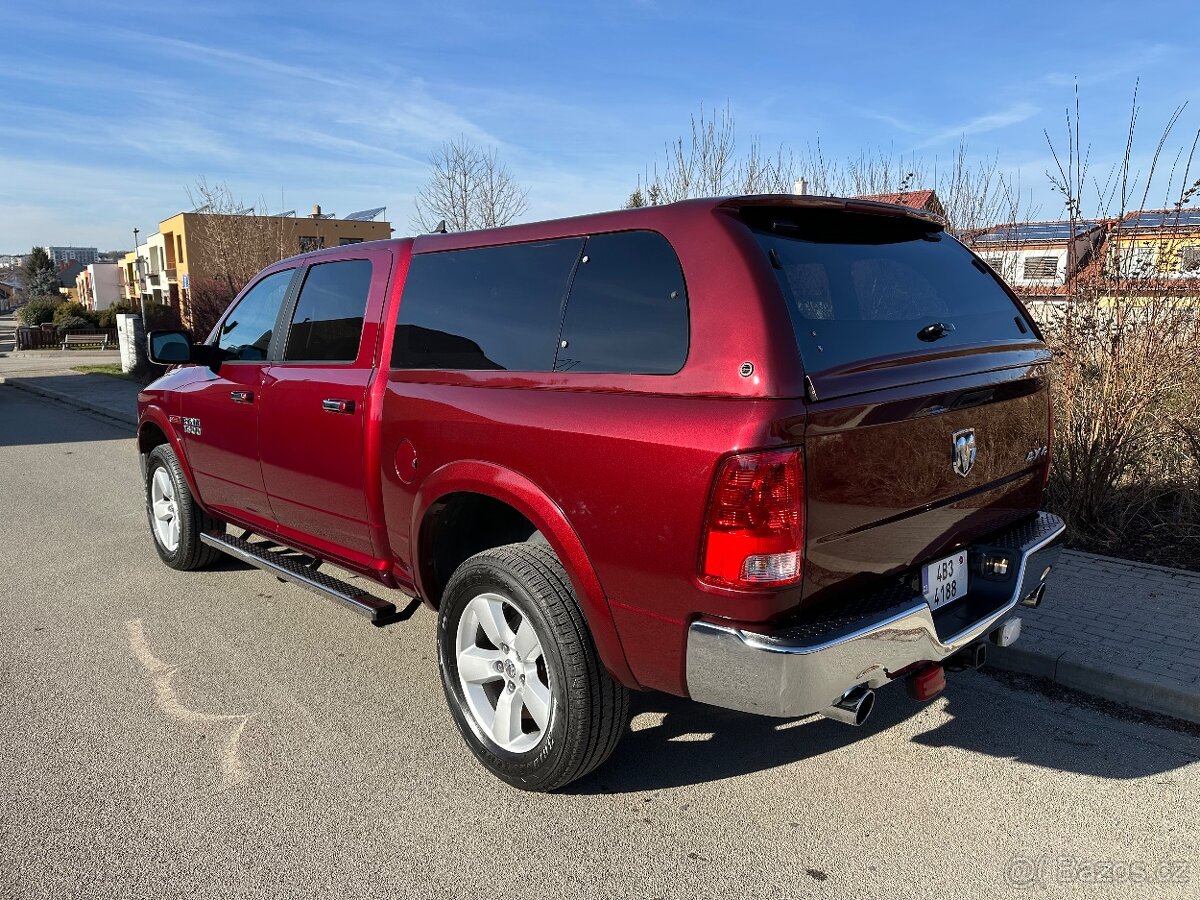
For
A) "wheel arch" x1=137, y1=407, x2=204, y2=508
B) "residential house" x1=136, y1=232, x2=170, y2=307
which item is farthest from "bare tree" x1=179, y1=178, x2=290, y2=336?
"residential house" x1=136, y1=232, x2=170, y2=307

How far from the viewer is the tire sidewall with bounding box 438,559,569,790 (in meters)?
2.83

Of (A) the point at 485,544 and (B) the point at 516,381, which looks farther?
(A) the point at 485,544

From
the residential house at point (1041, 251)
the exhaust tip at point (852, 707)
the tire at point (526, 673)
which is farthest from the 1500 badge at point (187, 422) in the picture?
the residential house at point (1041, 251)

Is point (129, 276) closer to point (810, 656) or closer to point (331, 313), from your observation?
point (331, 313)

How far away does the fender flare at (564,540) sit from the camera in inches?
106

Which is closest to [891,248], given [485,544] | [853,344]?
[853,344]

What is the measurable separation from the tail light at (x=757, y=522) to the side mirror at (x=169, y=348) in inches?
140

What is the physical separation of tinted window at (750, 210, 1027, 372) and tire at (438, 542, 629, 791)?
3.73 feet

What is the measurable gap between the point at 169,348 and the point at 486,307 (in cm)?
243

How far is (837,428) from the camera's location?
242cm

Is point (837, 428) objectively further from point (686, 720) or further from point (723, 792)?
point (686, 720)

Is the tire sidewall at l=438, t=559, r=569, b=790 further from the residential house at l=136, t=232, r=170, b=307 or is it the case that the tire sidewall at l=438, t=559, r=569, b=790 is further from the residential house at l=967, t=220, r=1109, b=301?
the residential house at l=136, t=232, r=170, b=307

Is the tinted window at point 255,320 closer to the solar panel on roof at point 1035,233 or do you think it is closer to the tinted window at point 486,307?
the tinted window at point 486,307

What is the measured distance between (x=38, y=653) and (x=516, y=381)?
3.07 m
